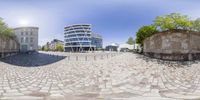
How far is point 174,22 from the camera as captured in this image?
2627cm

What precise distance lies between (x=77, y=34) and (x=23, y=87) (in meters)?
97.3

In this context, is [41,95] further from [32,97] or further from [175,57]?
[175,57]

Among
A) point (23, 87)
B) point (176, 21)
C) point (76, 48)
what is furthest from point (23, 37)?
point (23, 87)

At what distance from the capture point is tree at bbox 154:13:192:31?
83.8ft

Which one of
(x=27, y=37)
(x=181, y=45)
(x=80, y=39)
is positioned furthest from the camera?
(x=80, y=39)

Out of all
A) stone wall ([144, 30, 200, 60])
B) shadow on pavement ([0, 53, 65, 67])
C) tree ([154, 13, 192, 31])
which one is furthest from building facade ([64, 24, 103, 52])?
stone wall ([144, 30, 200, 60])

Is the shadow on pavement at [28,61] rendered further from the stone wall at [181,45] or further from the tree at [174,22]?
the tree at [174,22]

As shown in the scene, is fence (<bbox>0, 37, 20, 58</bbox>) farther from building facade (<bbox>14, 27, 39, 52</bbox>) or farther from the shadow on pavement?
building facade (<bbox>14, 27, 39, 52</bbox>)

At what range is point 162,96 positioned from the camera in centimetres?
687

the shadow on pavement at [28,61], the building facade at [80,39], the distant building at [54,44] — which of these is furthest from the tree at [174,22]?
the distant building at [54,44]

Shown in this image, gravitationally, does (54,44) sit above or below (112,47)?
above

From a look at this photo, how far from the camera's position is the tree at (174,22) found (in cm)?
2556

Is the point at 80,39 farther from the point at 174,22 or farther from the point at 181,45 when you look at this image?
the point at 181,45

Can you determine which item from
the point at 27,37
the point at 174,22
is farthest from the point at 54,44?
the point at 174,22
